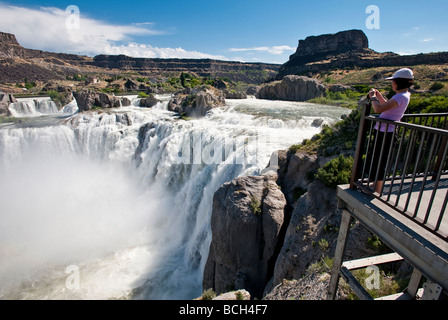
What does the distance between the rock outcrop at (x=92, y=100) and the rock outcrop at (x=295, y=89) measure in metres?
Answer: 31.5

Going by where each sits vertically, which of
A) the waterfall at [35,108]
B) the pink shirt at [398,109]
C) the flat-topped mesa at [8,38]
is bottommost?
the waterfall at [35,108]

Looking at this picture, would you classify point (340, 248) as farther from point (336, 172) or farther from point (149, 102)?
point (149, 102)

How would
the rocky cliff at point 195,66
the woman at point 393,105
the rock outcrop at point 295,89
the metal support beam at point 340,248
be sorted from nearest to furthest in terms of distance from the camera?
the woman at point 393,105 → the metal support beam at point 340,248 → the rock outcrop at point 295,89 → the rocky cliff at point 195,66

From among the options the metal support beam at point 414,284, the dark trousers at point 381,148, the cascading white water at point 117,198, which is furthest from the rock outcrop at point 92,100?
the metal support beam at point 414,284

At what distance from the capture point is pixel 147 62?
14825cm

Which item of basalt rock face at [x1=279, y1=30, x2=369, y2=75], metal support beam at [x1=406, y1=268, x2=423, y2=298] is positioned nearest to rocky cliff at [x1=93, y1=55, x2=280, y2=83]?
basalt rock face at [x1=279, y1=30, x2=369, y2=75]

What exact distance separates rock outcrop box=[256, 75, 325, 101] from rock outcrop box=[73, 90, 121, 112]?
103 ft

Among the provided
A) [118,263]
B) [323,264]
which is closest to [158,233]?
[118,263]

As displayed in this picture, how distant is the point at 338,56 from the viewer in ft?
315

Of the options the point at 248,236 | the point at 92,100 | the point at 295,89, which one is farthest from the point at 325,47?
the point at 248,236

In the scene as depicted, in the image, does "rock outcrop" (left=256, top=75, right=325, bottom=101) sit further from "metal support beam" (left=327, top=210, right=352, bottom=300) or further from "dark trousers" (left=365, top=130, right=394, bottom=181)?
"dark trousers" (left=365, top=130, right=394, bottom=181)

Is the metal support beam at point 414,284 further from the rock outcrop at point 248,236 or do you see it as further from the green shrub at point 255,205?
the green shrub at point 255,205

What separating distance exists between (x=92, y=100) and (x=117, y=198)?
21214 mm

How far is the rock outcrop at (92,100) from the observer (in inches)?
1356
